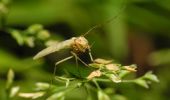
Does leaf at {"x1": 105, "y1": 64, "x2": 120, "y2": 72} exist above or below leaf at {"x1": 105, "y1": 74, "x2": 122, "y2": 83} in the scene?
above

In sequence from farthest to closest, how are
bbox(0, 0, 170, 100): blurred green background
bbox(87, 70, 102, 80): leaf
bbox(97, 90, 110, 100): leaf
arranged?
bbox(0, 0, 170, 100): blurred green background < bbox(97, 90, 110, 100): leaf < bbox(87, 70, 102, 80): leaf

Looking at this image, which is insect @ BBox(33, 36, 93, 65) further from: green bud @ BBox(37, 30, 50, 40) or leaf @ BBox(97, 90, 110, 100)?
green bud @ BBox(37, 30, 50, 40)

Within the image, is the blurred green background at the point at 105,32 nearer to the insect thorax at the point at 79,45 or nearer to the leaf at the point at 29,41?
the leaf at the point at 29,41

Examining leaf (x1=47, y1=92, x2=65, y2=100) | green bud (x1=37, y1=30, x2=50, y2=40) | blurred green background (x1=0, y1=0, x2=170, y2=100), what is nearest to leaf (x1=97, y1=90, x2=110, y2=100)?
leaf (x1=47, y1=92, x2=65, y2=100)

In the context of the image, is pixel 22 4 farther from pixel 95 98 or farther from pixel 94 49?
pixel 95 98

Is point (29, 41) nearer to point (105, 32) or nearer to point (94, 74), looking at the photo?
point (94, 74)

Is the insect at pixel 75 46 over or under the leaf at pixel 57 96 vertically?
over

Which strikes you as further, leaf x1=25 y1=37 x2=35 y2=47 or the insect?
leaf x1=25 y1=37 x2=35 y2=47

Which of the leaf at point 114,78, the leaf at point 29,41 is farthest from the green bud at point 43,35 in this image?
the leaf at point 114,78

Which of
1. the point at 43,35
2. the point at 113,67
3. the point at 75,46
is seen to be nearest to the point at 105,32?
the point at 43,35
